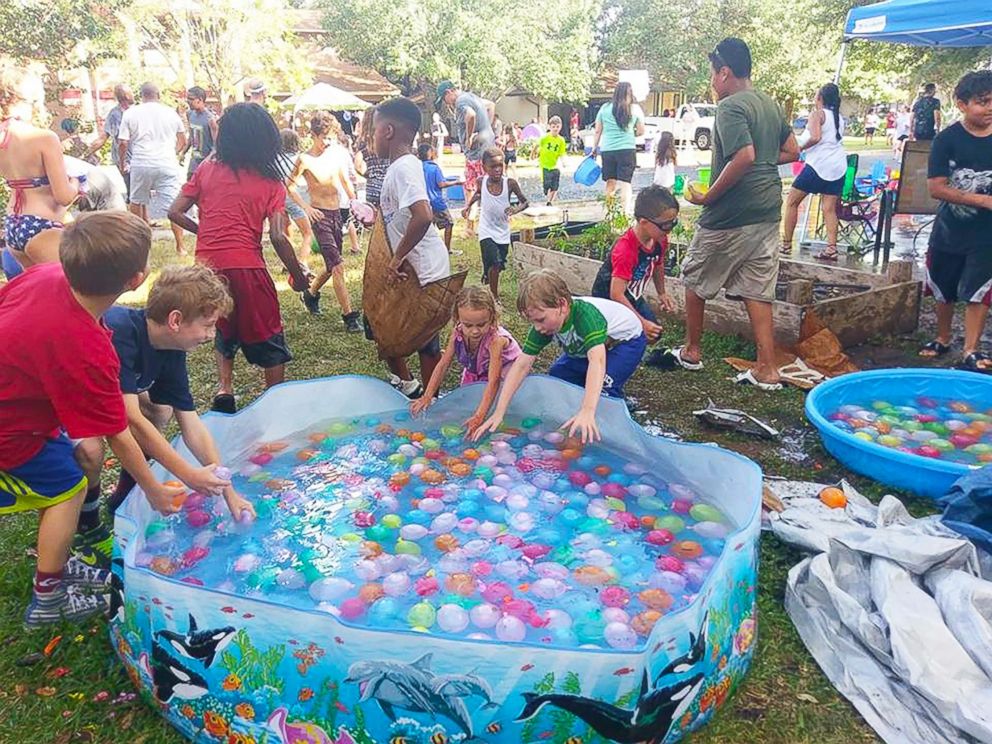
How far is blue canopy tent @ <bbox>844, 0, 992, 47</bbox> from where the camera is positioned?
22.2ft

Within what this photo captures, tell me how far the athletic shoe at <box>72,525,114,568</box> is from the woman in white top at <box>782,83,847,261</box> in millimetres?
6755

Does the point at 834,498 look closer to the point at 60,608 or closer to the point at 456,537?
the point at 456,537

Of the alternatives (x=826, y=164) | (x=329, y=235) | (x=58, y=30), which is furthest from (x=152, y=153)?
(x=58, y=30)

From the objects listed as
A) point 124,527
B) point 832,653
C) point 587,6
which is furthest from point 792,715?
point 587,6

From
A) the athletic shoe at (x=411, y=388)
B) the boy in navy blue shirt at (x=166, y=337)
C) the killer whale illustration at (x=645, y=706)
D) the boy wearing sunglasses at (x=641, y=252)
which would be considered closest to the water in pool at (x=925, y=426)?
the boy wearing sunglasses at (x=641, y=252)

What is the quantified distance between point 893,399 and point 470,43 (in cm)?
2991

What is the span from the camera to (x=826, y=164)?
7.53 m

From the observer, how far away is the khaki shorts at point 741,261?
466cm

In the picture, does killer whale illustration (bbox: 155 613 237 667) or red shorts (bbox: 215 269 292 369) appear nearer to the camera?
killer whale illustration (bbox: 155 613 237 667)

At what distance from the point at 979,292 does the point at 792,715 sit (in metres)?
3.45

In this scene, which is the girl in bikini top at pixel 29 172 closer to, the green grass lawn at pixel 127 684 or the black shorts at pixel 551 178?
the green grass lawn at pixel 127 684

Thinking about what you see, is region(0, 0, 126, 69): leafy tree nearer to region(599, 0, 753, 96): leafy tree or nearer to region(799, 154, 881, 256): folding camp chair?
region(799, 154, 881, 256): folding camp chair

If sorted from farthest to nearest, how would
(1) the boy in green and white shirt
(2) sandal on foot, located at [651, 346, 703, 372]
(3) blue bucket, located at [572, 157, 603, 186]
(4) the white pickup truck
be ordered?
1. (4) the white pickup truck
2. (3) blue bucket, located at [572, 157, 603, 186]
3. (2) sandal on foot, located at [651, 346, 703, 372]
4. (1) the boy in green and white shirt

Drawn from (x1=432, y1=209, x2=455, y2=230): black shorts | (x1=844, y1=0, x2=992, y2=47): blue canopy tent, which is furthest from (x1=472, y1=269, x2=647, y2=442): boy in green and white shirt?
(x1=844, y1=0, x2=992, y2=47): blue canopy tent
